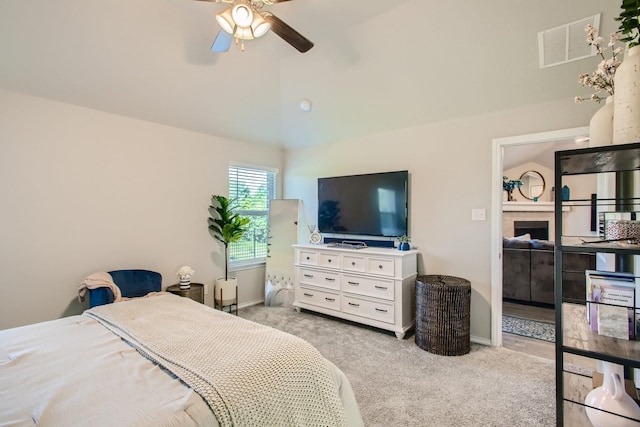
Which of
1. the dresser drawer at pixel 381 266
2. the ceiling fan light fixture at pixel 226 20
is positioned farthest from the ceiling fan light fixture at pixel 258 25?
the dresser drawer at pixel 381 266

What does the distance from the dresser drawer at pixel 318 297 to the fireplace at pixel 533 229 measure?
4.56 m

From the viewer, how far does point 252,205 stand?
4559mm

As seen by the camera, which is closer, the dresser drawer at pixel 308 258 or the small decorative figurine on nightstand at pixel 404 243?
the small decorative figurine on nightstand at pixel 404 243

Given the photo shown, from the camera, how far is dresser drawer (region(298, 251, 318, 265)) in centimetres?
386

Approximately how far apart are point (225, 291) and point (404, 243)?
2.25 m

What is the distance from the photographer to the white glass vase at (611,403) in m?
1.21

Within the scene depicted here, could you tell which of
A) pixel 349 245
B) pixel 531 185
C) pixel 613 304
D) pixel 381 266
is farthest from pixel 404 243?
pixel 531 185

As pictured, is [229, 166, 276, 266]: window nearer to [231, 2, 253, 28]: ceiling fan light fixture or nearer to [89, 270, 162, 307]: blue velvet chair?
[89, 270, 162, 307]: blue velvet chair

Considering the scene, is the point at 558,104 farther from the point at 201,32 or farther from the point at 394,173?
the point at 201,32

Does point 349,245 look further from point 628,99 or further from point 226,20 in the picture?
point 628,99

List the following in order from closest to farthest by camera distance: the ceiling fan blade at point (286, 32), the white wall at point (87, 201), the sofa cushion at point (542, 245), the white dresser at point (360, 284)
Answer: the ceiling fan blade at point (286, 32)
the white wall at point (87, 201)
the white dresser at point (360, 284)
the sofa cushion at point (542, 245)

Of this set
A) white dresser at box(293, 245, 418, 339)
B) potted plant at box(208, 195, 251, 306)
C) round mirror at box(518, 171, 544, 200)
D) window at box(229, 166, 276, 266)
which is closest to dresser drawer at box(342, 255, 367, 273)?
white dresser at box(293, 245, 418, 339)

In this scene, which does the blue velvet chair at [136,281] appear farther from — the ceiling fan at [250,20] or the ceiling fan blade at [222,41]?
the ceiling fan at [250,20]

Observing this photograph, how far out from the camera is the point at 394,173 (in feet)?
11.7
